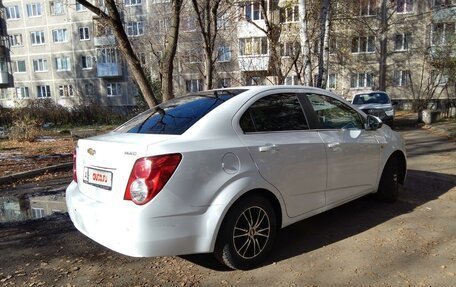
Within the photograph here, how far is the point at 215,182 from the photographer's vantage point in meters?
3.14

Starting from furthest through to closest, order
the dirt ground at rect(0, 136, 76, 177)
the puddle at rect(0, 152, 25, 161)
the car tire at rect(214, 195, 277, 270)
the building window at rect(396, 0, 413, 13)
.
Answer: the building window at rect(396, 0, 413, 13) → the puddle at rect(0, 152, 25, 161) → the dirt ground at rect(0, 136, 76, 177) → the car tire at rect(214, 195, 277, 270)

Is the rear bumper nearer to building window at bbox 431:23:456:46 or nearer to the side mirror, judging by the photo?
the side mirror

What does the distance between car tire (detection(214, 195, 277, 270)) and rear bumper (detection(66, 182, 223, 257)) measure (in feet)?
0.54

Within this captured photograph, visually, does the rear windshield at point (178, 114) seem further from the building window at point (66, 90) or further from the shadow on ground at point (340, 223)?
the building window at point (66, 90)

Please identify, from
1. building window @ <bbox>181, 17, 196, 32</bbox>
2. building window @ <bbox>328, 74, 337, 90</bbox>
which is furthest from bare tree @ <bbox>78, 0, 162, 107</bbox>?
building window @ <bbox>328, 74, 337, 90</bbox>

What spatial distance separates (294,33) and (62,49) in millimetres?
33828

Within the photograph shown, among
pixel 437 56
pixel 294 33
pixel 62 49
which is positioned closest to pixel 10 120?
pixel 294 33

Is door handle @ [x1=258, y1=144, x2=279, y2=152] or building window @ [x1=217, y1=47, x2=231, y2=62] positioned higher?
building window @ [x1=217, y1=47, x2=231, y2=62]

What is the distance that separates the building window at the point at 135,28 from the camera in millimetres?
41656

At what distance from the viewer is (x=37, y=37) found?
4794cm

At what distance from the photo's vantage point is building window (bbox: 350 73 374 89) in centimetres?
3583

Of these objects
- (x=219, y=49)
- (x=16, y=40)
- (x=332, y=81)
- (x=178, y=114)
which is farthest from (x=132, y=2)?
(x=178, y=114)

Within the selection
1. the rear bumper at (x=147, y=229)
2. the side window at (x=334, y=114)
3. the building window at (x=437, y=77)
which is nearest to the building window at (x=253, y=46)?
the building window at (x=437, y=77)

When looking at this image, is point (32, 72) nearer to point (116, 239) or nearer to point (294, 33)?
point (294, 33)
